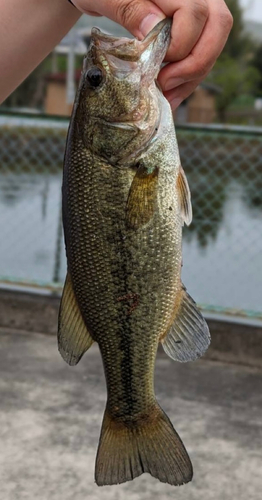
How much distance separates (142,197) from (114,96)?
26cm

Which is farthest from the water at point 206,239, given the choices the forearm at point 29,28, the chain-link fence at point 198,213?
the forearm at point 29,28

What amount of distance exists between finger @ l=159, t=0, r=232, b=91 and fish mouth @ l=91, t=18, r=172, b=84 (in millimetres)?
44

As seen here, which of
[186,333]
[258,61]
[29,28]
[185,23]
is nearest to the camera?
[185,23]

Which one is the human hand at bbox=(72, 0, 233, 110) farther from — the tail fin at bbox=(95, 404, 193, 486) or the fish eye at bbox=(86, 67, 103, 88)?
the tail fin at bbox=(95, 404, 193, 486)

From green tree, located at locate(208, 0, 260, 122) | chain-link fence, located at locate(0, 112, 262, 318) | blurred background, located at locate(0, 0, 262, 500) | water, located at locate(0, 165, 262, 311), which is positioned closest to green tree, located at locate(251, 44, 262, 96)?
green tree, located at locate(208, 0, 260, 122)

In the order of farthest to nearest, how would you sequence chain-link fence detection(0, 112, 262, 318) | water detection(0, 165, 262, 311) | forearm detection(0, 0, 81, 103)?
water detection(0, 165, 262, 311)
chain-link fence detection(0, 112, 262, 318)
forearm detection(0, 0, 81, 103)

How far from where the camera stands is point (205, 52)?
5.08ft

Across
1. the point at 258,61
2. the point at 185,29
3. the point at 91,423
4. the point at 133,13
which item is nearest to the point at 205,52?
the point at 185,29

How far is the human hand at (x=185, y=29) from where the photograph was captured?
152cm

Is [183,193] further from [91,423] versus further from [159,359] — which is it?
[159,359]

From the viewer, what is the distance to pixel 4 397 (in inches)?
148

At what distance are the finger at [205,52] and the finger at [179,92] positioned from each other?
61 mm

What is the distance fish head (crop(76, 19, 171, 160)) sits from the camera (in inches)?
63.5

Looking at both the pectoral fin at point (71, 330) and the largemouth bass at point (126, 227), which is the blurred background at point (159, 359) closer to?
the largemouth bass at point (126, 227)
